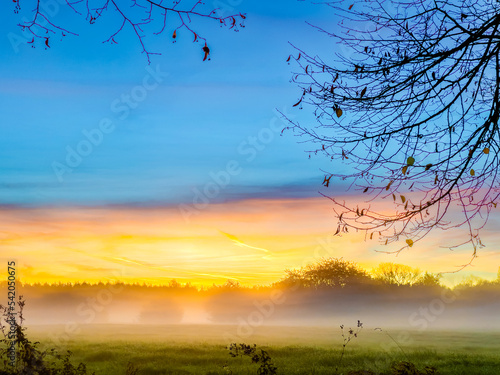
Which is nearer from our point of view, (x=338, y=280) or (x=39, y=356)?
(x=39, y=356)

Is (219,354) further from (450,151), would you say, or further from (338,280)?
(338,280)

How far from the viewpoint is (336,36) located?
30.9 feet

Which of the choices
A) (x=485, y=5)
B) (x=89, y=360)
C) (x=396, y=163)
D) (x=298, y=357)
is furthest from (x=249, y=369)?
(x=485, y=5)

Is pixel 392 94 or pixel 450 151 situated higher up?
pixel 392 94

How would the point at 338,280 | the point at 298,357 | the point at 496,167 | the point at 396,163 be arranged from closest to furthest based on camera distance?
the point at 396,163
the point at 496,167
the point at 298,357
the point at 338,280

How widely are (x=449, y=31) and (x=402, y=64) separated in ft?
3.56

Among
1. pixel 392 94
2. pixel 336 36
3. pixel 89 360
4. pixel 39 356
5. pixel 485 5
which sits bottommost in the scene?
pixel 89 360

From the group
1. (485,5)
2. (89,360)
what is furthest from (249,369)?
(485,5)

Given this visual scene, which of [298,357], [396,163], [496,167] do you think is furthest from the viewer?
[298,357]

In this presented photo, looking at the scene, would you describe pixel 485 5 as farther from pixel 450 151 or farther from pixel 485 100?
pixel 450 151

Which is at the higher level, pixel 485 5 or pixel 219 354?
pixel 485 5

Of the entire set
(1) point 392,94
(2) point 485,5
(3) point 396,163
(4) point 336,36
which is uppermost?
(2) point 485,5

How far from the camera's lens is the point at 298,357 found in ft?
72.3

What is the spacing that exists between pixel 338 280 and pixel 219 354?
106ft
